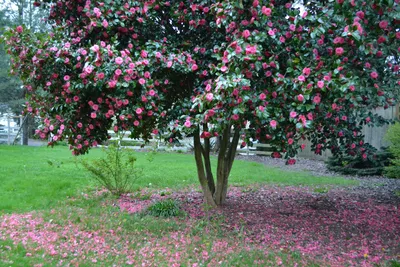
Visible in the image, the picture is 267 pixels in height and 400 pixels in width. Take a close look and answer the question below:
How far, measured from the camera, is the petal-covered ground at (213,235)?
12.0ft

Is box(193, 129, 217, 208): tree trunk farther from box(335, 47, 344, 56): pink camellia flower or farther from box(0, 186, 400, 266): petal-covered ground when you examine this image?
box(335, 47, 344, 56): pink camellia flower

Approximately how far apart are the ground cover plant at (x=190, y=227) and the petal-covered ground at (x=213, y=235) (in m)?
0.01

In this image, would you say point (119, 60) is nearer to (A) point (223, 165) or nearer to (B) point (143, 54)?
(B) point (143, 54)

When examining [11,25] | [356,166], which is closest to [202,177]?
[356,166]

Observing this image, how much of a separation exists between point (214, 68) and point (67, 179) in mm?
4712

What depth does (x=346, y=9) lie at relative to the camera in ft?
10.1

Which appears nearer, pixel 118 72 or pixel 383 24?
pixel 383 24

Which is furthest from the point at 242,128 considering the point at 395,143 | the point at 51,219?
the point at 395,143

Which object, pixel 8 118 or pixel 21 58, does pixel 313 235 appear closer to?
pixel 21 58

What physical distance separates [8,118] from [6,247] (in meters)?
13.3

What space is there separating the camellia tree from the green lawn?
5.76 ft

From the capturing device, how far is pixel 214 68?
362cm

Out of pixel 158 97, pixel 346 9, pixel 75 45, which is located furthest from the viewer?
pixel 75 45

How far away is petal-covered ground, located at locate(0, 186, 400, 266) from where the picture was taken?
364 centimetres
